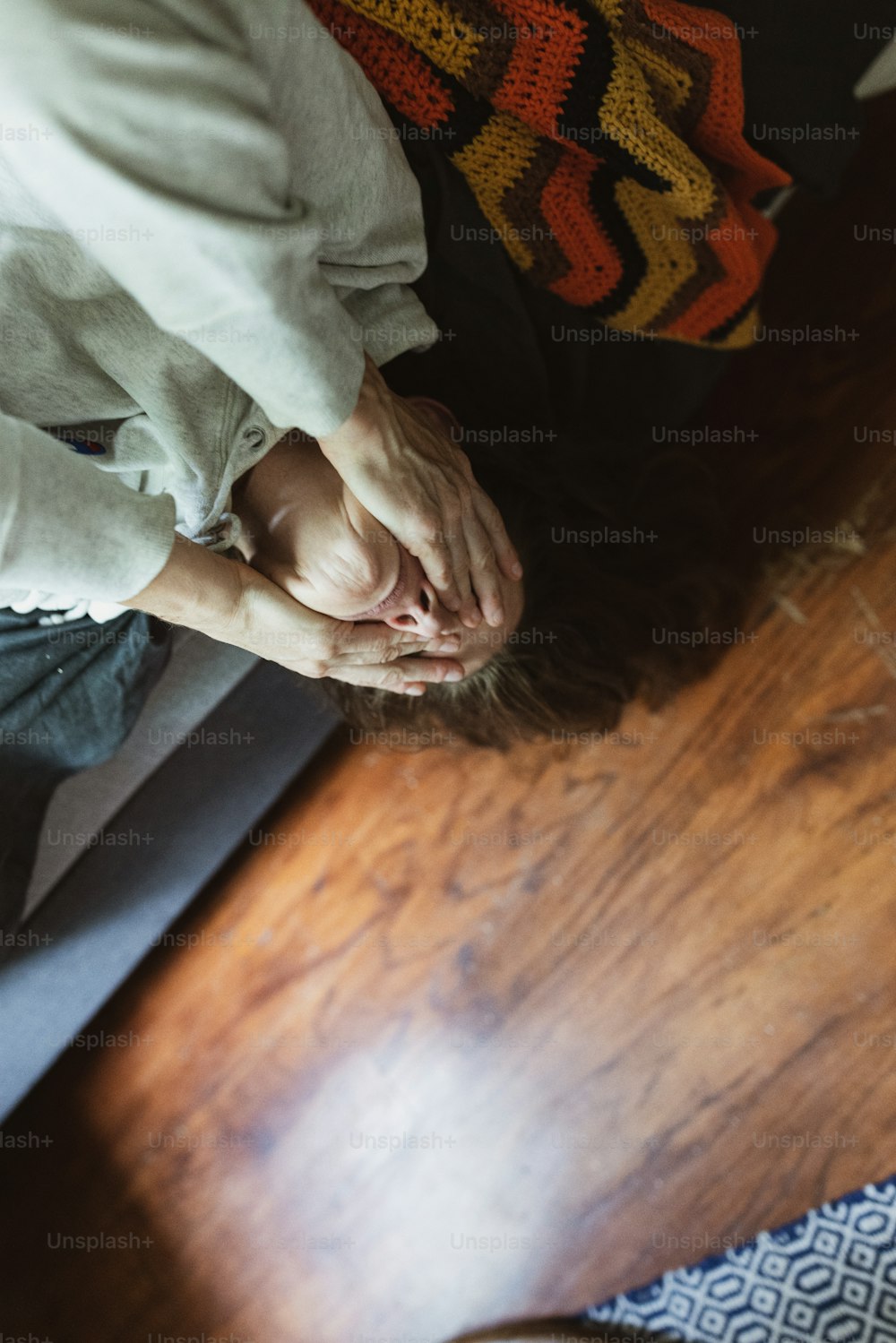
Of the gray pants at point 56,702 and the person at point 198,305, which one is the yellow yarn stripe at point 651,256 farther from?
the gray pants at point 56,702

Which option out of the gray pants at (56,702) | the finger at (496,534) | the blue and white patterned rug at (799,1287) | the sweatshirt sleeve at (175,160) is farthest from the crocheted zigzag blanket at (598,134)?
the blue and white patterned rug at (799,1287)

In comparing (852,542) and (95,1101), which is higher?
(852,542)

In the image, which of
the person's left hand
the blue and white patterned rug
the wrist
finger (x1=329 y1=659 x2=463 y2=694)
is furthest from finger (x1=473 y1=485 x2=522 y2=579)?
the blue and white patterned rug

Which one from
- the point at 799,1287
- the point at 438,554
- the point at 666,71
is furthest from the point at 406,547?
the point at 799,1287

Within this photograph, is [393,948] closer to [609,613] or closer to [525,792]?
[525,792]

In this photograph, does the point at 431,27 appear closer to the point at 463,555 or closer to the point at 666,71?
the point at 666,71

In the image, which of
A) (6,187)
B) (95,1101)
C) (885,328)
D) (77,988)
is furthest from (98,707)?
(885,328)

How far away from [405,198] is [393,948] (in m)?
0.98

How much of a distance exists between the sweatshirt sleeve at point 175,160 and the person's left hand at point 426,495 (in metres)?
0.15

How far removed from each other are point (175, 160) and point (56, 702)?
2.07 ft

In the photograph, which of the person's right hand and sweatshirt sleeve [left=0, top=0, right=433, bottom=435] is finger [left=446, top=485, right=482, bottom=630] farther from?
sweatshirt sleeve [left=0, top=0, right=433, bottom=435]

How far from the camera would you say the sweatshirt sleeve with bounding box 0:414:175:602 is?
2.29 feet

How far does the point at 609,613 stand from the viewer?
1.23 metres

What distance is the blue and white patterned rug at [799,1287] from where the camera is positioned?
1.13 metres
